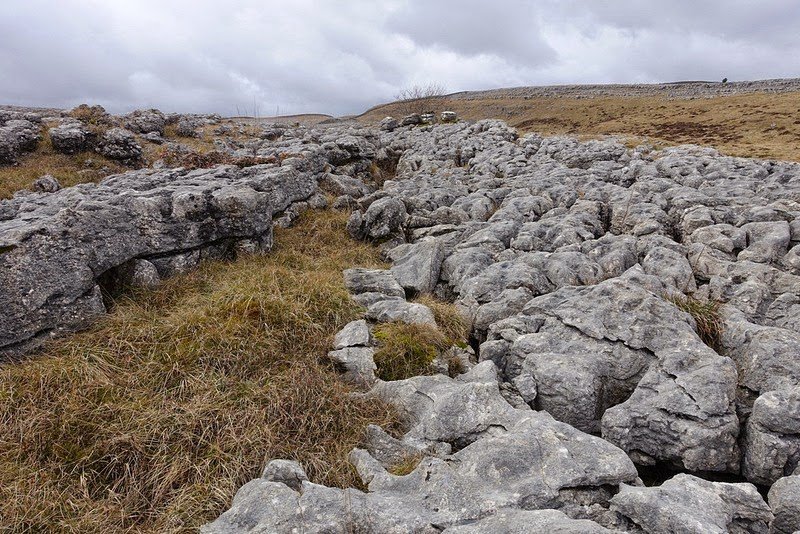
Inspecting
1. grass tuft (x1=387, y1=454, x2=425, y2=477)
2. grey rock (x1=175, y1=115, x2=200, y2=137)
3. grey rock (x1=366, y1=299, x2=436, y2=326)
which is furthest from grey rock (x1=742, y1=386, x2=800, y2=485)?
grey rock (x1=175, y1=115, x2=200, y2=137)

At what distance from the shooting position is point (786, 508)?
391 centimetres

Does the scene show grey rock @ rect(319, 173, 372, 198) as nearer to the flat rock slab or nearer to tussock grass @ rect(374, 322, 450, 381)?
the flat rock slab

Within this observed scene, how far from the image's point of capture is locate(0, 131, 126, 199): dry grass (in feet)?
68.7

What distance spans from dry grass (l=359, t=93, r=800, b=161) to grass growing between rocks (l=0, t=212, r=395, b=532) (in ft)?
93.2

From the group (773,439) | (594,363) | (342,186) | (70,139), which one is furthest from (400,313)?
(70,139)

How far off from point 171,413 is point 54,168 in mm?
24671

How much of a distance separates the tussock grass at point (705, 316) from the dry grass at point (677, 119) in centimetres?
2241

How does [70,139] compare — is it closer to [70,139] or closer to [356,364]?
[70,139]

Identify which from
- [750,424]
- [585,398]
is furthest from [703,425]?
[585,398]

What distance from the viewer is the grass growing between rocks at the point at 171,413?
466 cm

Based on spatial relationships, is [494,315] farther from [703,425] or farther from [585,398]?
[703,425]

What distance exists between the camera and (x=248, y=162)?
52.2 ft

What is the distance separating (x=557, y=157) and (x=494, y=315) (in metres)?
18.0

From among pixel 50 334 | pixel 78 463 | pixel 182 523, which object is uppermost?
pixel 50 334
